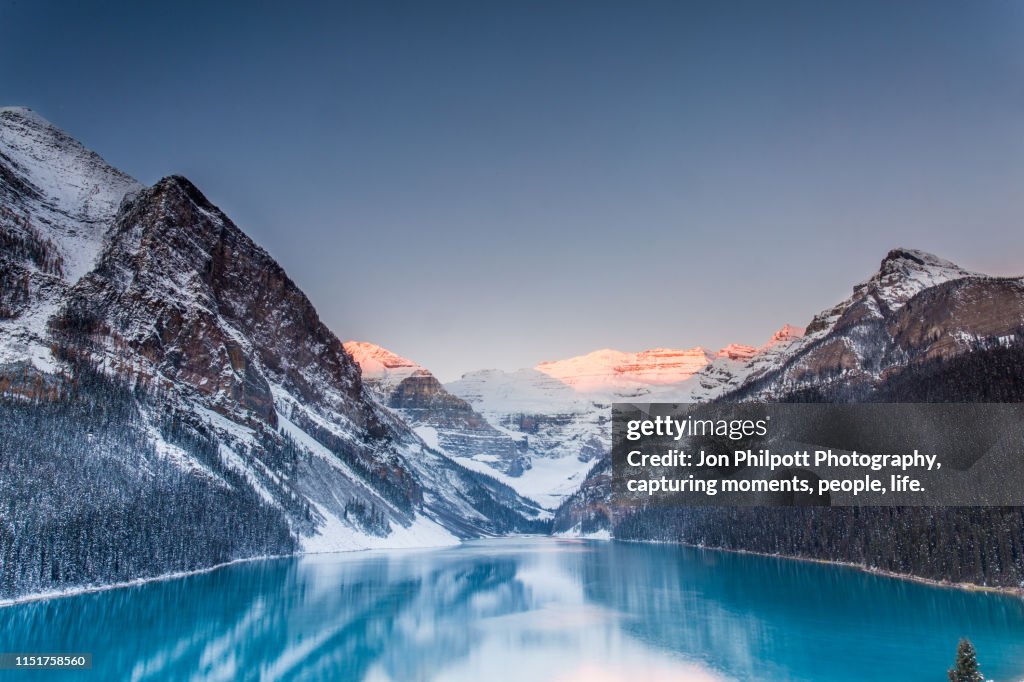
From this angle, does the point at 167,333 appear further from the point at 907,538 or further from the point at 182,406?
the point at 907,538

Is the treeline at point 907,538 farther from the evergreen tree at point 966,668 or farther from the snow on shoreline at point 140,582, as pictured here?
the snow on shoreline at point 140,582

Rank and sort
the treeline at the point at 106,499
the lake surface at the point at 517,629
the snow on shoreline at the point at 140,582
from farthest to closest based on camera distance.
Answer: the treeline at the point at 106,499, the snow on shoreline at the point at 140,582, the lake surface at the point at 517,629

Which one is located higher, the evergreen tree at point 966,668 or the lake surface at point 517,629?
the evergreen tree at point 966,668

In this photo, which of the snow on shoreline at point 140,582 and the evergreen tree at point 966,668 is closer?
the evergreen tree at point 966,668

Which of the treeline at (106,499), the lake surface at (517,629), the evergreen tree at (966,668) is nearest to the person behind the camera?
the evergreen tree at (966,668)

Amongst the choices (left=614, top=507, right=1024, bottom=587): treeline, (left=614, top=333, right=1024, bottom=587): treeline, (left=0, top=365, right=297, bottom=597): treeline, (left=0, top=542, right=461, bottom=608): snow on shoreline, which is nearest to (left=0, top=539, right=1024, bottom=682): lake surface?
(left=0, top=542, right=461, bottom=608): snow on shoreline

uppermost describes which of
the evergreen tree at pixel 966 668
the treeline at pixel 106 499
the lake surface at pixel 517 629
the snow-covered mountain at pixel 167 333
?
the snow-covered mountain at pixel 167 333

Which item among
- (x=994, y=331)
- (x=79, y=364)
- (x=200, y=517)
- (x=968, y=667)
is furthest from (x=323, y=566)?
(x=994, y=331)

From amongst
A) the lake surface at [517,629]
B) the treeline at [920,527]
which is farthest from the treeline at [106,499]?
the treeline at [920,527]

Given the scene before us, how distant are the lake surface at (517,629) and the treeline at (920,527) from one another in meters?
6.33

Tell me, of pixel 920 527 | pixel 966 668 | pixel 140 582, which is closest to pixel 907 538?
pixel 920 527

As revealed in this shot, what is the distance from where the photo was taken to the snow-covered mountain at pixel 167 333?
116 metres

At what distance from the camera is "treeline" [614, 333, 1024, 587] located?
79.6 metres

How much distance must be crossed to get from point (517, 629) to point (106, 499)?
47.7 m
